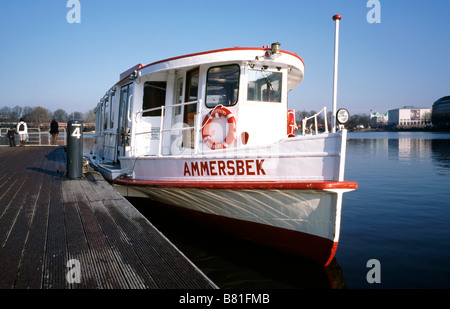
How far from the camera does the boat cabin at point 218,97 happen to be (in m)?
6.20

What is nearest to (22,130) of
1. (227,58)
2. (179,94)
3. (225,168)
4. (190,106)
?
(179,94)

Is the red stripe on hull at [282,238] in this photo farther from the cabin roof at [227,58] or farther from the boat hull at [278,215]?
the cabin roof at [227,58]

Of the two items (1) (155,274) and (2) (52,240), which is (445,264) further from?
(2) (52,240)

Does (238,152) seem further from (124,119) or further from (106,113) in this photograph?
(106,113)

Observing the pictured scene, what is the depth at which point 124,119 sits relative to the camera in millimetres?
8820

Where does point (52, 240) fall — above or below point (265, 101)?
below

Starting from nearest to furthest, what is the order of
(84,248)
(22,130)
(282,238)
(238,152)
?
1. (84,248)
2. (282,238)
3. (238,152)
4. (22,130)

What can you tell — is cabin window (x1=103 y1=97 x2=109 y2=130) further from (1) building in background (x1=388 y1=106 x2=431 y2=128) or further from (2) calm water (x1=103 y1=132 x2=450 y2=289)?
(1) building in background (x1=388 y1=106 x2=431 y2=128)

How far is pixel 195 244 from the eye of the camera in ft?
20.7

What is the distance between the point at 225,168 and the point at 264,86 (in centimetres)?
213
